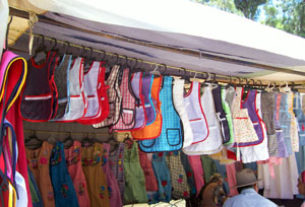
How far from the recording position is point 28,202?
50.8 inches

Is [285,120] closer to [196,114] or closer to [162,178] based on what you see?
[196,114]

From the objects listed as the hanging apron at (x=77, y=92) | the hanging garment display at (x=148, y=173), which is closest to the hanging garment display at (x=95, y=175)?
the hanging garment display at (x=148, y=173)

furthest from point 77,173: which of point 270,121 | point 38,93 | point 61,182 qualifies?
point 270,121

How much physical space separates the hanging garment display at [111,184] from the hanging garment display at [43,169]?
610 millimetres

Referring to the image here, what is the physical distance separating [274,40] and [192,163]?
97.9 inches

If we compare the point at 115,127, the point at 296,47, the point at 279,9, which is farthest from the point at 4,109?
the point at 279,9

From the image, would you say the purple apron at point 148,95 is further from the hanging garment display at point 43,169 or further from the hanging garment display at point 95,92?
the hanging garment display at point 43,169

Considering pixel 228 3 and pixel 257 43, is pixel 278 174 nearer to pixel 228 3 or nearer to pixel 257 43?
pixel 257 43

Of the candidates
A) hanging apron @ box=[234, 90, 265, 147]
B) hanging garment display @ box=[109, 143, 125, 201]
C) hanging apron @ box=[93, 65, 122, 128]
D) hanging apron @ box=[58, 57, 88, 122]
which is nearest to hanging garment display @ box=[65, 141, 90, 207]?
hanging garment display @ box=[109, 143, 125, 201]

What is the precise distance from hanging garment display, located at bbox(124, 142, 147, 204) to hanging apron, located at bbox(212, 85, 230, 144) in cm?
121

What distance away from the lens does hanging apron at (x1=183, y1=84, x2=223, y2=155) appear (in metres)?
2.63

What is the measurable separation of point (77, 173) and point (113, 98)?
1281 millimetres

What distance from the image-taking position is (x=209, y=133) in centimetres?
267

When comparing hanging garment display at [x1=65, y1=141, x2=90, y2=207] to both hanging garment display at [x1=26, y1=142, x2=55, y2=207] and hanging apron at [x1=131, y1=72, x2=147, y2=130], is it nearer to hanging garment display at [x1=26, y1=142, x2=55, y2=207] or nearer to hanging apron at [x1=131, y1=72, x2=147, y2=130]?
hanging garment display at [x1=26, y1=142, x2=55, y2=207]
